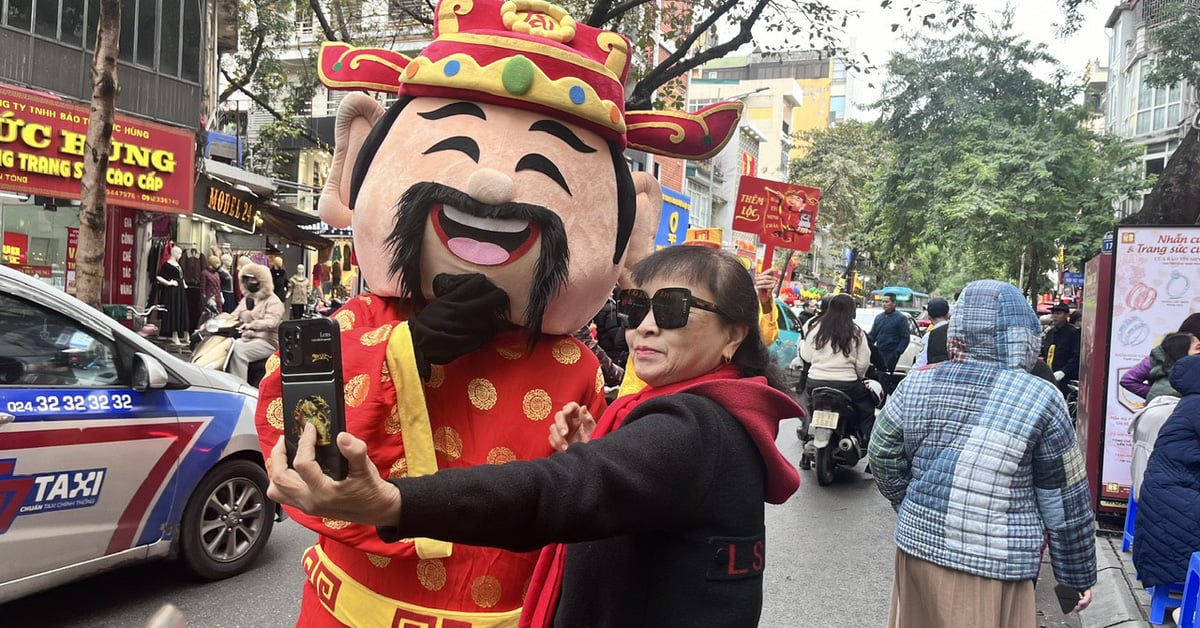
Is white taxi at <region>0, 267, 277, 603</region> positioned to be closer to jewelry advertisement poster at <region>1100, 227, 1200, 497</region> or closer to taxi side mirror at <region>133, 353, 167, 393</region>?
taxi side mirror at <region>133, 353, 167, 393</region>

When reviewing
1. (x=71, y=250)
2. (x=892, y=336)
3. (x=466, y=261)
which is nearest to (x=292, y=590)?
(x=466, y=261)

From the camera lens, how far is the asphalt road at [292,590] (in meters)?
4.07

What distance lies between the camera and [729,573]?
1.45 m

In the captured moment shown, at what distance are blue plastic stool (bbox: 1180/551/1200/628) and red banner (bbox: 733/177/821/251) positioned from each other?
23.0ft

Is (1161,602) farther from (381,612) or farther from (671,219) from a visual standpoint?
(671,219)

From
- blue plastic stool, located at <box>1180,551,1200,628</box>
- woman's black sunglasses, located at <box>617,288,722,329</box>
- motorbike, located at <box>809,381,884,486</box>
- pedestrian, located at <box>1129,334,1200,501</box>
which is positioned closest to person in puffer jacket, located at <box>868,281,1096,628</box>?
blue plastic stool, located at <box>1180,551,1200,628</box>

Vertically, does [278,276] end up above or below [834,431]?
above

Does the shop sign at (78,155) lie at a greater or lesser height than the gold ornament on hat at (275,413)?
greater

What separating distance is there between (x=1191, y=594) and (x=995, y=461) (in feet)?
4.86

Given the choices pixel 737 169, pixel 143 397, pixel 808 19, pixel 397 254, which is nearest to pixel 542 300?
pixel 397 254

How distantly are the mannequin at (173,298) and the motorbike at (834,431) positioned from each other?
35.4 feet

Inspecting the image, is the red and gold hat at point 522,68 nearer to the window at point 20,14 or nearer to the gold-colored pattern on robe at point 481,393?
the gold-colored pattern on robe at point 481,393

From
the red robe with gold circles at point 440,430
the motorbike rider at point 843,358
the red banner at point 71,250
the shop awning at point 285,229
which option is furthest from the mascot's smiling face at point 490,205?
the shop awning at point 285,229

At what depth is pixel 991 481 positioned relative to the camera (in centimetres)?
287
